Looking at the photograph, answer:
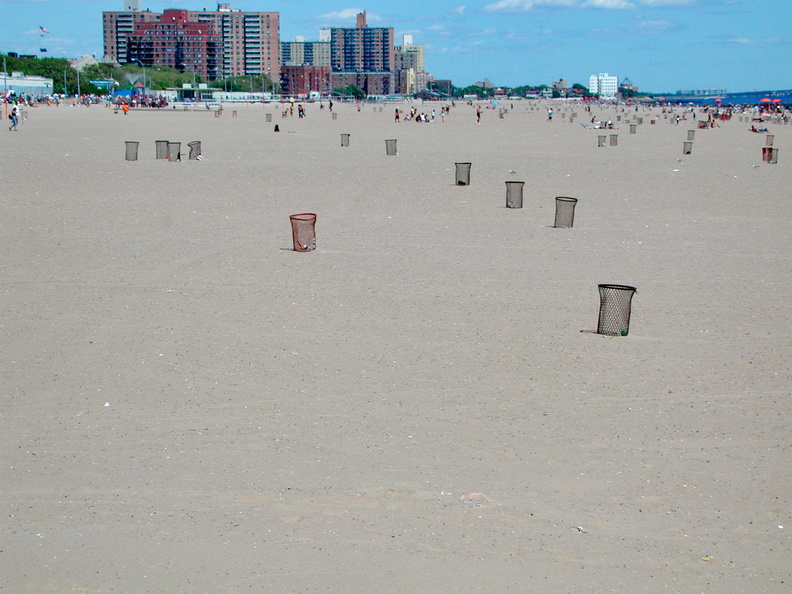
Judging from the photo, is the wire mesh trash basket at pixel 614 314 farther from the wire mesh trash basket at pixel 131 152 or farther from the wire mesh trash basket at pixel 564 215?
the wire mesh trash basket at pixel 131 152

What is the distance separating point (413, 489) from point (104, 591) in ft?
5.62

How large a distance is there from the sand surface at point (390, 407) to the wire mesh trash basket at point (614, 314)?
0.20m

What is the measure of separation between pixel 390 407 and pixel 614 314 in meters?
2.70

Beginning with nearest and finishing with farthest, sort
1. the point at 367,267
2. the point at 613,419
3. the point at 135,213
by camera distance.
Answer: the point at 613,419
the point at 367,267
the point at 135,213

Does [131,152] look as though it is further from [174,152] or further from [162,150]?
[174,152]

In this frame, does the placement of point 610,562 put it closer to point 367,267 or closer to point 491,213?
point 367,267

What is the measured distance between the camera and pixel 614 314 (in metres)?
8.05

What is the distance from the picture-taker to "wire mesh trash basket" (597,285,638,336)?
7953 millimetres

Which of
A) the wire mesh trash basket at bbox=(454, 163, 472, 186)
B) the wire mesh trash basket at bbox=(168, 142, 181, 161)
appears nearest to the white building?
the wire mesh trash basket at bbox=(168, 142, 181, 161)

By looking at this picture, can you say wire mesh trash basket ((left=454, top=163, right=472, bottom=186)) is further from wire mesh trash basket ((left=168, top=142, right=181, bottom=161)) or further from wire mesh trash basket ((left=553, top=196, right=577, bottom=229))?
wire mesh trash basket ((left=168, top=142, right=181, bottom=161))

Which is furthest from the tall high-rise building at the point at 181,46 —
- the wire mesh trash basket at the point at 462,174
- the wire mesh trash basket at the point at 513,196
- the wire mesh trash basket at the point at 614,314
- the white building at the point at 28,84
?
the wire mesh trash basket at the point at 614,314

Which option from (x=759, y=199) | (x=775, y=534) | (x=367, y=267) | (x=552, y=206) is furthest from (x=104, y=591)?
(x=759, y=199)

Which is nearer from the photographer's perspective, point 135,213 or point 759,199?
point 135,213

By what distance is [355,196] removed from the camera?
55.9ft
